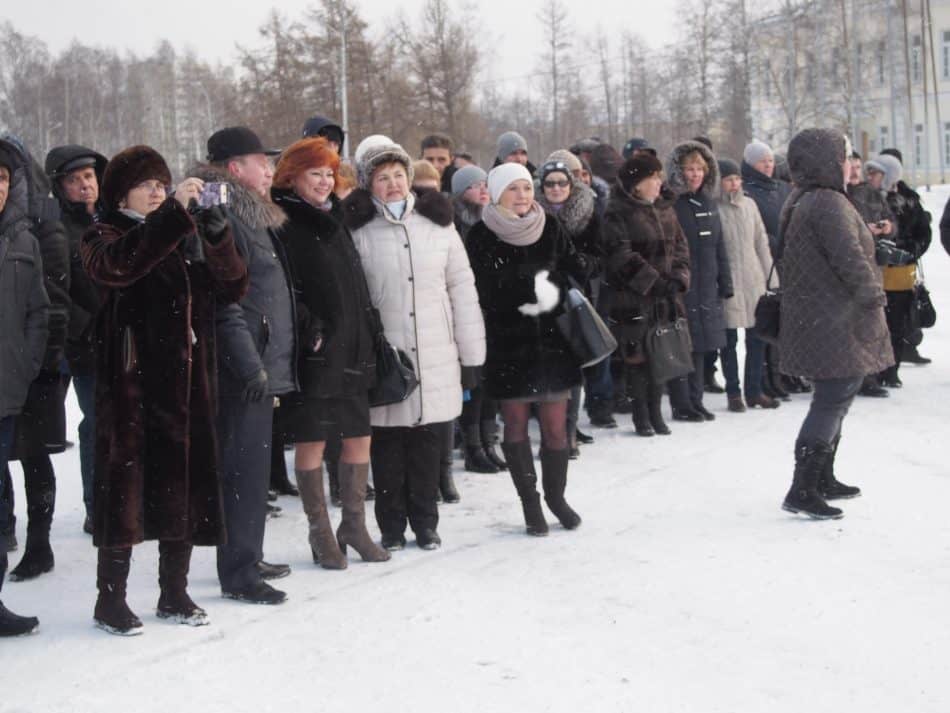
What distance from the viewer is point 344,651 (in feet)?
13.6

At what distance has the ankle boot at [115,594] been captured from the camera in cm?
430

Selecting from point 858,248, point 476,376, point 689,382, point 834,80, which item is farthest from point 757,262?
point 834,80

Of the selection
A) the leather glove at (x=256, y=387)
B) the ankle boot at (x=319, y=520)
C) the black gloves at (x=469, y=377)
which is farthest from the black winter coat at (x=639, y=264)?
the leather glove at (x=256, y=387)

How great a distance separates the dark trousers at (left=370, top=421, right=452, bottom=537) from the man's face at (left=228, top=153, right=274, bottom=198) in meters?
1.30

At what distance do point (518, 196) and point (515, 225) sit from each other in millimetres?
144

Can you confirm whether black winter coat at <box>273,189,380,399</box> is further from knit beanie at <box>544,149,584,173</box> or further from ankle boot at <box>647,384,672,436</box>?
ankle boot at <box>647,384,672,436</box>

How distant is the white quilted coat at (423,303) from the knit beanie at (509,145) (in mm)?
3846

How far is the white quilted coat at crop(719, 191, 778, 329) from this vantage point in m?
8.84

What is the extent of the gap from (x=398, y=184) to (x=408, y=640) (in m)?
2.13

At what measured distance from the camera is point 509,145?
9258 millimetres

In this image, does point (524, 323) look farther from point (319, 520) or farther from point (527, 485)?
point (319, 520)

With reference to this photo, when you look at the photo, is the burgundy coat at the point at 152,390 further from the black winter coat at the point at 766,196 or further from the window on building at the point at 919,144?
the window on building at the point at 919,144

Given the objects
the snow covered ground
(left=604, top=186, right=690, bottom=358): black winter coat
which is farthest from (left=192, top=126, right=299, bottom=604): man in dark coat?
(left=604, top=186, right=690, bottom=358): black winter coat

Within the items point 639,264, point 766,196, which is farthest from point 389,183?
point 766,196
